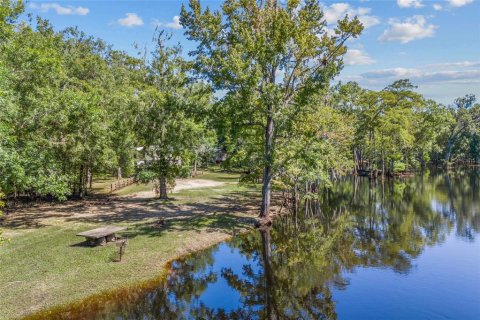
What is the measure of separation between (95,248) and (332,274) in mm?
15152

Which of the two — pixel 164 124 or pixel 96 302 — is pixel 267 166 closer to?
pixel 164 124

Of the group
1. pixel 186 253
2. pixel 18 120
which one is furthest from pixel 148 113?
pixel 186 253

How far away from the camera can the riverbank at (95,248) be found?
59.0 ft

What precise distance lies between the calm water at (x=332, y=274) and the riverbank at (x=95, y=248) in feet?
6.49

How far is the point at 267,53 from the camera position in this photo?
28.9m

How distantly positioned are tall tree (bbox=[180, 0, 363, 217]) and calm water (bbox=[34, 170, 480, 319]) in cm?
790

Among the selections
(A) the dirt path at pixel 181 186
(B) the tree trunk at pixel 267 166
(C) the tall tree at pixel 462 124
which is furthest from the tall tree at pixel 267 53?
(C) the tall tree at pixel 462 124

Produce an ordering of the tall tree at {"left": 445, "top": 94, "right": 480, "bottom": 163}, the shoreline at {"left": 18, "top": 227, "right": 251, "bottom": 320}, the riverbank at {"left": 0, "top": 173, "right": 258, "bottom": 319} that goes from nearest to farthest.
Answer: the shoreline at {"left": 18, "top": 227, "right": 251, "bottom": 320}, the riverbank at {"left": 0, "top": 173, "right": 258, "bottom": 319}, the tall tree at {"left": 445, "top": 94, "right": 480, "bottom": 163}

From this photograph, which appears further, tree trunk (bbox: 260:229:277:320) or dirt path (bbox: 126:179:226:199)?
dirt path (bbox: 126:179:226:199)

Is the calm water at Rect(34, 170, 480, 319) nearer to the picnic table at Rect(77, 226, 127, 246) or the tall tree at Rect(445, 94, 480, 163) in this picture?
the picnic table at Rect(77, 226, 127, 246)

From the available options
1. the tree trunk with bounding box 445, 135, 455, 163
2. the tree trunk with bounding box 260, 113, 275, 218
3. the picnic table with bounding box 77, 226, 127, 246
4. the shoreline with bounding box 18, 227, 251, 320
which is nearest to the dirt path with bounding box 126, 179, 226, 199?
the tree trunk with bounding box 260, 113, 275, 218

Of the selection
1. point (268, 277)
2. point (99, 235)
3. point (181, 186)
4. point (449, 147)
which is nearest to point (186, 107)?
point (99, 235)

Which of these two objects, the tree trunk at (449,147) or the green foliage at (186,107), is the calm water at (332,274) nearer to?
the green foliage at (186,107)

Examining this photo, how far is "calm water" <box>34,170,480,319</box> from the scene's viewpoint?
1691cm
